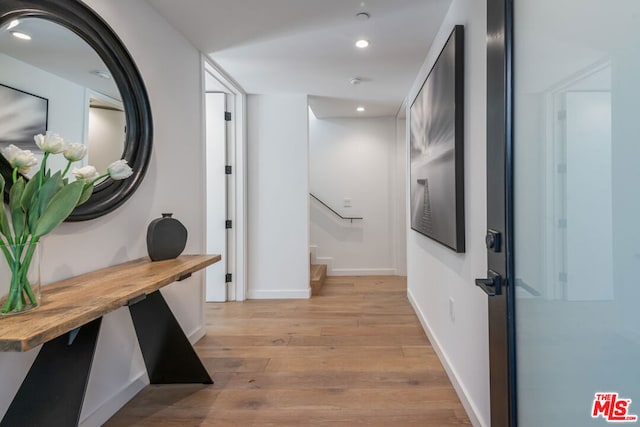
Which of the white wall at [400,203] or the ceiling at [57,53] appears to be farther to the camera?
the white wall at [400,203]

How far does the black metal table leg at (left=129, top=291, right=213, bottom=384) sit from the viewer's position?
1.71 metres

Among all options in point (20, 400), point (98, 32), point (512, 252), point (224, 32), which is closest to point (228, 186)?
point (224, 32)

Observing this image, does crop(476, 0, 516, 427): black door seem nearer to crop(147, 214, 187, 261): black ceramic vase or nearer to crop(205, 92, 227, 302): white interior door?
crop(147, 214, 187, 261): black ceramic vase

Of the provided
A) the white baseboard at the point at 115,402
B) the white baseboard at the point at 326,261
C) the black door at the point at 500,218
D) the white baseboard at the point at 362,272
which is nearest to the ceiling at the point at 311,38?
the black door at the point at 500,218

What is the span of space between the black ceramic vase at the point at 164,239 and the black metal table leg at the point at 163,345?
0.21 meters

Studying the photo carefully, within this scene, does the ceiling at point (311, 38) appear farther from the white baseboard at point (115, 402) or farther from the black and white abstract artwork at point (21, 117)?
the white baseboard at point (115, 402)

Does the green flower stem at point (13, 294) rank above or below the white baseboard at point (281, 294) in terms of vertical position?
above

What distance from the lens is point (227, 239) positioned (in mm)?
3475

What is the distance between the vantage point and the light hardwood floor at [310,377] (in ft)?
5.32

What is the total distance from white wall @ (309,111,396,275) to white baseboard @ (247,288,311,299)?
3.90ft

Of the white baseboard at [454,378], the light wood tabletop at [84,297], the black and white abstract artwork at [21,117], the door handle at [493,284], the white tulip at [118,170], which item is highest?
the black and white abstract artwork at [21,117]

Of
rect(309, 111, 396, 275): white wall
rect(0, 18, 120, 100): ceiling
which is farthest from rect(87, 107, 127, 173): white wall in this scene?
rect(309, 111, 396, 275): white wall

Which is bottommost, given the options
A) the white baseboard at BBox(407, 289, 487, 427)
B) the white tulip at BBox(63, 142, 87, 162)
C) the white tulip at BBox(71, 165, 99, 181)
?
the white baseboard at BBox(407, 289, 487, 427)

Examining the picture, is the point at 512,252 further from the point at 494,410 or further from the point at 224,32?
the point at 224,32
